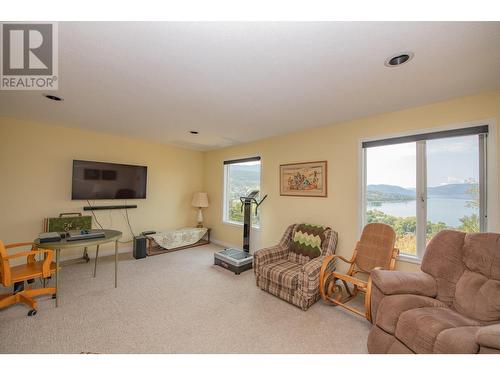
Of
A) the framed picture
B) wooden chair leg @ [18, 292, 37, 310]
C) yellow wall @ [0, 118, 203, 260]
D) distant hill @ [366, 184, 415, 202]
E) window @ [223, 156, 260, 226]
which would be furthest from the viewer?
window @ [223, 156, 260, 226]

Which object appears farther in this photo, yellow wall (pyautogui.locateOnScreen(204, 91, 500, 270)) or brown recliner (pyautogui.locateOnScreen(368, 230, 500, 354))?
yellow wall (pyautogui.locateOnScreen(204, 91, 500, 270))

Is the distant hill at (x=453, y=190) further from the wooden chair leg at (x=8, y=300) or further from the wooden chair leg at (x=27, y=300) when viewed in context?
the wooden chair leg at (x=8, y=300)

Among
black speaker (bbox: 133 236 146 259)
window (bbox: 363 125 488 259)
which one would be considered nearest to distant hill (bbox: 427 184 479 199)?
window (bbox: 363 125 488 259)

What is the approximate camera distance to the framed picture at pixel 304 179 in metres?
3.19

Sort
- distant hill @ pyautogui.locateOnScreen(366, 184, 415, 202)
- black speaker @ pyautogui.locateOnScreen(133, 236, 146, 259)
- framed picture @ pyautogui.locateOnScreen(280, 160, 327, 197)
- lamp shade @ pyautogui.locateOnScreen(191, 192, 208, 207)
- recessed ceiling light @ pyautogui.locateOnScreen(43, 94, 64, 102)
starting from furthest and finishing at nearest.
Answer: lamp shade @ pyautogui.locateOnScreen(191, 192, 208, 207)
black speaker @ pyautogui.locateOnScreen(133, 236, 146, 259)
framed picture @ pyautogui.locateOnScreen(280, 160, 327, 197)
distant hill @ pyautogui.locateOnScreen(366, 184, 415, 202)
recessed ceiling light @ pyautogui.locateOnScreen(43, 94, 64, 102)

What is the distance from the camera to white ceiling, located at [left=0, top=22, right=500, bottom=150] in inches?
50.7

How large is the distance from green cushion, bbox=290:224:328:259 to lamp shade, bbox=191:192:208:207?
2.73m

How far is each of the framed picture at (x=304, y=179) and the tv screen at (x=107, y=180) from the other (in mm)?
2999

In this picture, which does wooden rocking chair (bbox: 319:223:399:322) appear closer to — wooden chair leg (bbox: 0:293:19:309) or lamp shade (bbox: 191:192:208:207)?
wooden chair leg (bbox: 0:293:19:309)

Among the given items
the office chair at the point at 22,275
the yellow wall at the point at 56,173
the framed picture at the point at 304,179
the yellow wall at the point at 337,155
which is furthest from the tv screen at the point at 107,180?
the framed picture at the point at 304,179
